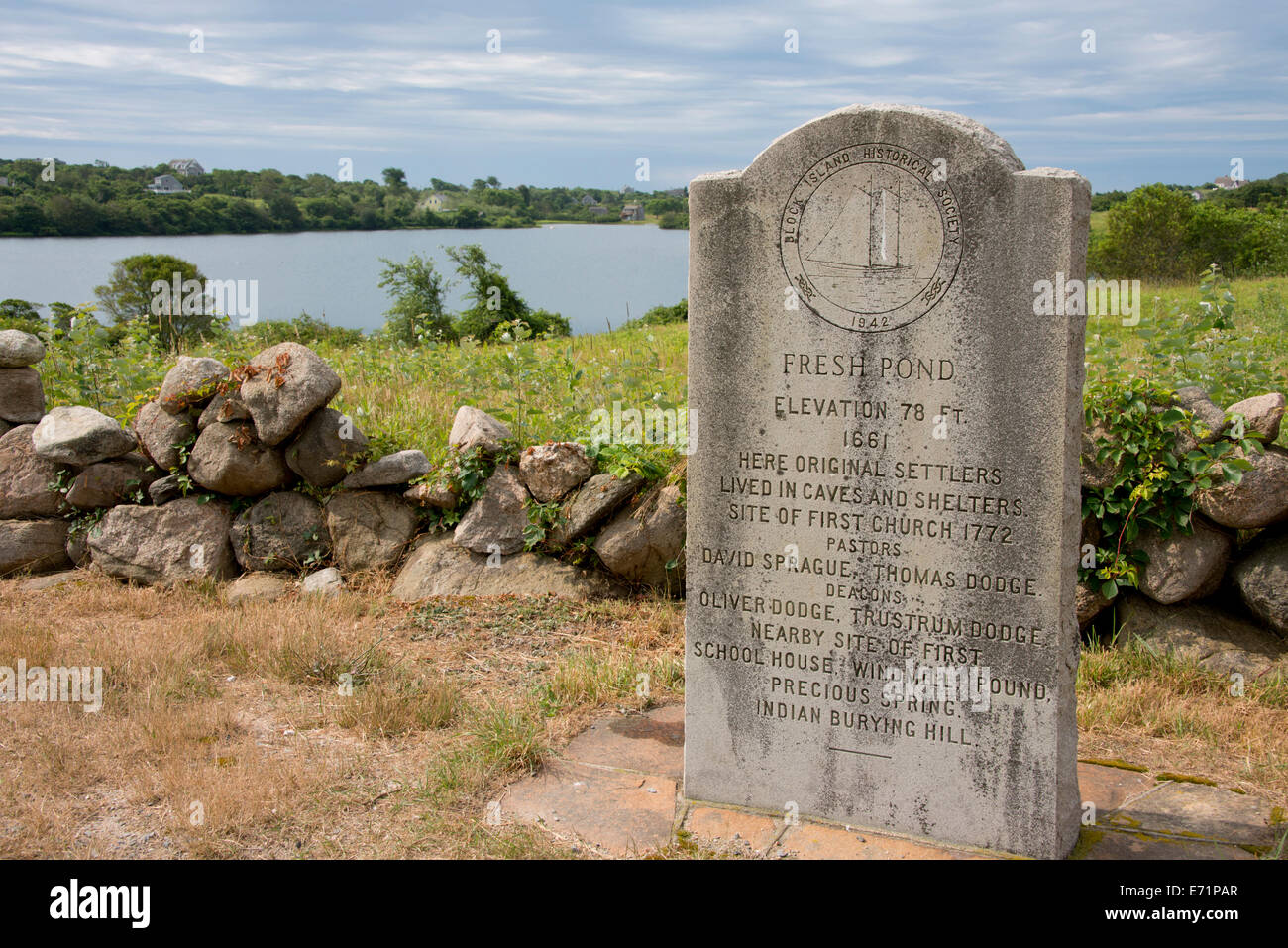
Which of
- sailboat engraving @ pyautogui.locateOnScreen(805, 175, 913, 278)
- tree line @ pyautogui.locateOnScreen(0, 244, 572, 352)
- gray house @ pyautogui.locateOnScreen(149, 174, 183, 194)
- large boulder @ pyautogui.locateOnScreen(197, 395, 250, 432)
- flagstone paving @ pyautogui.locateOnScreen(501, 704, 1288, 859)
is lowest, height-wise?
flagstone paving @ pyautogui.locateOnScreen(501, 704, 1288, 859)

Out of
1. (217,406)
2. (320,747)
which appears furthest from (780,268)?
(217,406)

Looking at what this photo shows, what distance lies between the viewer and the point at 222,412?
22.7 feet

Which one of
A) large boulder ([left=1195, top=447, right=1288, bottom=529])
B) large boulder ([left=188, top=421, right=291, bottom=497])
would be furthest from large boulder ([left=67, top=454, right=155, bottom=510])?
large boulder ([left=1195, top=447, right=1288, bottom=529])

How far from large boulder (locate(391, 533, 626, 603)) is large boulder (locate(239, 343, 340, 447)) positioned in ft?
4.18

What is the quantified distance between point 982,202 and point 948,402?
27.1 inches

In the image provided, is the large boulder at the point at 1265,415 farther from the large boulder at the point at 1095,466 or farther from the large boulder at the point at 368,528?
the large boulder at the point at 368,528

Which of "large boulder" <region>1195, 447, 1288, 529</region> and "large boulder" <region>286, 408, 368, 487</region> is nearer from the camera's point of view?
"large boulder" <region>1195, 447, 1288, 529</region>

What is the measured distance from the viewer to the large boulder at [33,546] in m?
7.14

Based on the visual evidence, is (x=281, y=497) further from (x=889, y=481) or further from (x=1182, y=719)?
(x=1182, y=719)

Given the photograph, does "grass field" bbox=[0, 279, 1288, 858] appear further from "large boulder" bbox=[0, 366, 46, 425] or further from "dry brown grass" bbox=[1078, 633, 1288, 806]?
"large boulder" bbox=[0, 366, 46, 425]

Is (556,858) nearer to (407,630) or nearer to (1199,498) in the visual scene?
(407,630)

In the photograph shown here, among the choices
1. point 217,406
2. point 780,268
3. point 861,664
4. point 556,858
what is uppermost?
point 780,268

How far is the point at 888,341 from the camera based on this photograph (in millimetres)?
3482

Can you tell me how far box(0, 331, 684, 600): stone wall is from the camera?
6488mm
